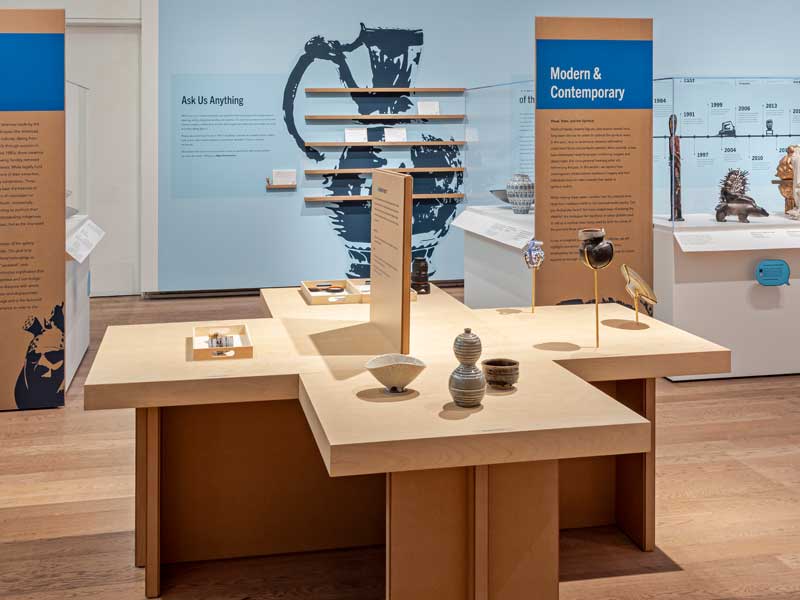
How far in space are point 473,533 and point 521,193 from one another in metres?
4.21

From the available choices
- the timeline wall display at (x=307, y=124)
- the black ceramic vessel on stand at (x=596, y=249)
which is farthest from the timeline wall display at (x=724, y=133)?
the timeline wall display at (x=307, y=124)

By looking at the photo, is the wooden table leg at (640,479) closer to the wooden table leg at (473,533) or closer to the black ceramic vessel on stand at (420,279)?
the wooden table leg at (473,533)

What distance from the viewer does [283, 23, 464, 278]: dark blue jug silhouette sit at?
8.59 meters

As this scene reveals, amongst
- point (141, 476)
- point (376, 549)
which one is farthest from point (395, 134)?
point (141, 476)

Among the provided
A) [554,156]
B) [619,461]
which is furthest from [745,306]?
[619,461]

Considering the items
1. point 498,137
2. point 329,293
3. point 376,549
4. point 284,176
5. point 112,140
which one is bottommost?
point 376,549

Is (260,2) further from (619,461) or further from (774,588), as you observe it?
(774,588)

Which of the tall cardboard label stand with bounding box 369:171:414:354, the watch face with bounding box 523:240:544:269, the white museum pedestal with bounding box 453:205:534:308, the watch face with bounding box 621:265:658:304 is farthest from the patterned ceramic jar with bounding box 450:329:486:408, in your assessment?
the white museum pedestal with bounding box 453:205:534:308

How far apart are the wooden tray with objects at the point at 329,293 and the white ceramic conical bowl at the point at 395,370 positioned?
1296mm

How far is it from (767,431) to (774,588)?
170 cm

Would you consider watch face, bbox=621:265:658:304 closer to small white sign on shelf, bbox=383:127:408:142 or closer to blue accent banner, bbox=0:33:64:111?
blue accent banner, bbox=0:33:64:111

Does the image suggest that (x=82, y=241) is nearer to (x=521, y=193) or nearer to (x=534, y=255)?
(x=521, y=193)

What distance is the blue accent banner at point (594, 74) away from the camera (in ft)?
14.5

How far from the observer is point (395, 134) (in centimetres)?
871
